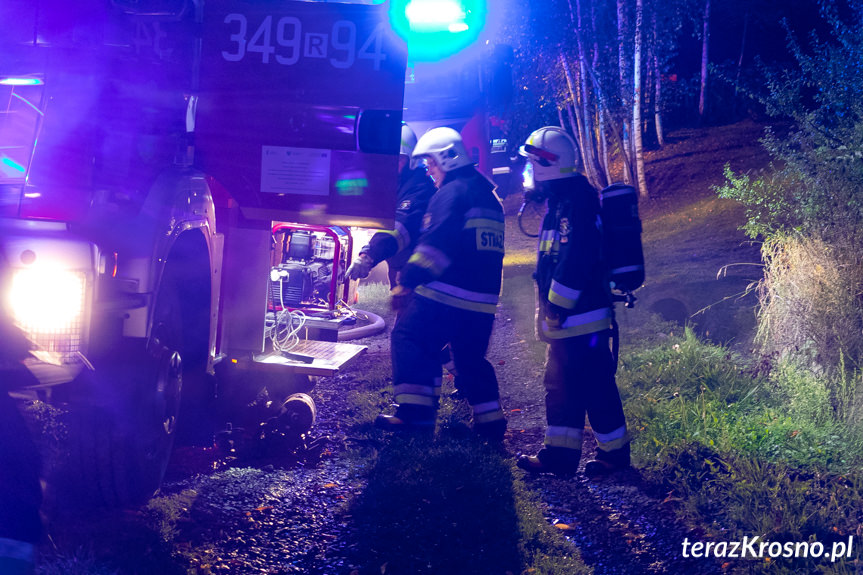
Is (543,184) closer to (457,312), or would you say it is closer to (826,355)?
(457,312)

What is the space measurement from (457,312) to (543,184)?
43.9 inches

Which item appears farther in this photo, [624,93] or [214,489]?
[624,93]

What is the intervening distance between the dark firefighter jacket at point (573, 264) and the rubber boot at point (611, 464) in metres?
0.78

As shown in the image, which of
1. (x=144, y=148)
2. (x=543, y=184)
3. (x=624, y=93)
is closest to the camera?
(x=144, y=148)

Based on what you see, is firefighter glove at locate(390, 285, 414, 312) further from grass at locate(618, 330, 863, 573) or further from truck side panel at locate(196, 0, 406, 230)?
grass at locate(618, 330, 863, 573)

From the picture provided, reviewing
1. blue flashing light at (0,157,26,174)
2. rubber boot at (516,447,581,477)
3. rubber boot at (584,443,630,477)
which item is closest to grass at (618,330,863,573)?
rubber boot at (584,443,630,477)

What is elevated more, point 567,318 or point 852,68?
point 852,68

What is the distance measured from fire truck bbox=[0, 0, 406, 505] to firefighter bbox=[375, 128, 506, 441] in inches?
22.3

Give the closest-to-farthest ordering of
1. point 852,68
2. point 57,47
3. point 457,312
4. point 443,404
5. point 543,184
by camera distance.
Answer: point 57,47 → point 543,184 → point 457,312 → point 443,404 → point 852,68

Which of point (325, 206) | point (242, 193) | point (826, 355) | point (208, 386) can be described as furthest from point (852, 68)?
point (208, 386)

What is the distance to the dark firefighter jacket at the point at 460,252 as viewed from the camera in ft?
16.7

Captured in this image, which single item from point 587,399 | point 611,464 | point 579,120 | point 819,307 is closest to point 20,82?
point 587,399

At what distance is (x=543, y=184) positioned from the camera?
4.73 meters

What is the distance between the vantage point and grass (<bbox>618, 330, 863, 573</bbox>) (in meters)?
3.54
